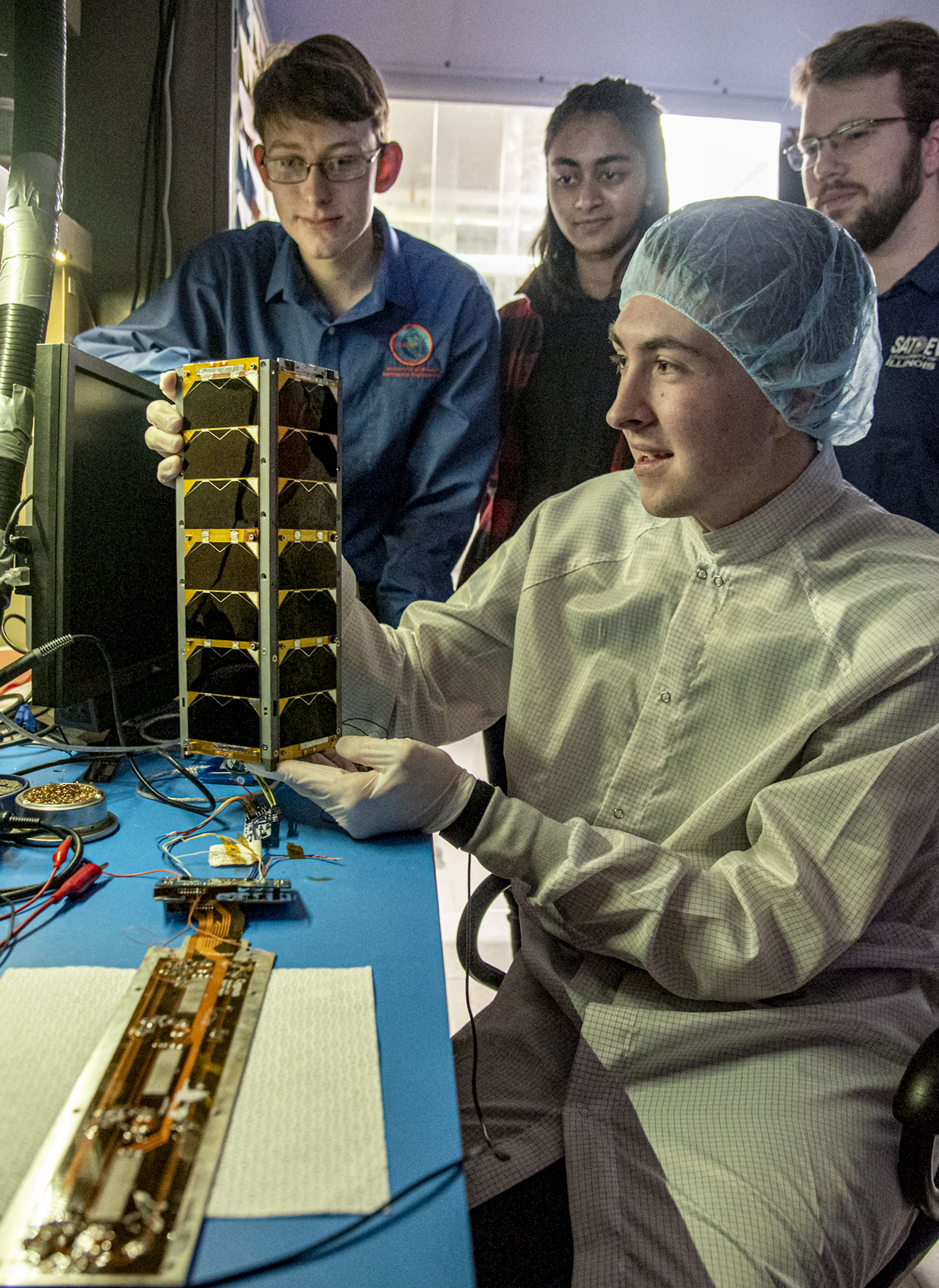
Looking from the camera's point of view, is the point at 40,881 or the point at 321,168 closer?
the point at 40,881

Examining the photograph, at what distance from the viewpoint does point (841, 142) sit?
6.29 feet

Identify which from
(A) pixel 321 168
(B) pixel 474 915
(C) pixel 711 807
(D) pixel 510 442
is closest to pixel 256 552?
(B) pixel 474 915

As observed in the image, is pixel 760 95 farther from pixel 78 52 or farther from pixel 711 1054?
pixel 711 1054

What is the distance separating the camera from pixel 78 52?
196cm

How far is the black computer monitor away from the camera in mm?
1153

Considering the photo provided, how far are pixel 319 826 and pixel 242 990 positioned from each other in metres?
0.43

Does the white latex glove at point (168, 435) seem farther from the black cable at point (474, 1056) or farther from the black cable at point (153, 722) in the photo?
the black cable at point (474, 1056)

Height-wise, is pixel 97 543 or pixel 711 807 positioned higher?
pixel 97 543

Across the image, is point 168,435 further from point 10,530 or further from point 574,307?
point 574,307

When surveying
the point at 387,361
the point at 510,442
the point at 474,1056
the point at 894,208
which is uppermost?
the point at 894,208

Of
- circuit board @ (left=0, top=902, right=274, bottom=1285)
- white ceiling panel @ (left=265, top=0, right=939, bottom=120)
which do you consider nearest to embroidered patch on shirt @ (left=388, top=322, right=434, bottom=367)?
white ceiling panel @ (left=265, top=0, right=939, bottom=120)

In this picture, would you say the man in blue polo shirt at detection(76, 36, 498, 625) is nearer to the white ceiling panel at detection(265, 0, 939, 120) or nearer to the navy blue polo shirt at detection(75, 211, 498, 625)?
the navy blue polo shirt at detection(75, 211, 498, 625)

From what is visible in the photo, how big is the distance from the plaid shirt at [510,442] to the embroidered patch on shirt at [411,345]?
186 mm

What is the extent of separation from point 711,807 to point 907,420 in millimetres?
1198
